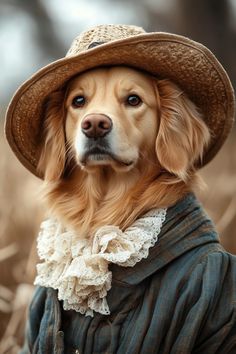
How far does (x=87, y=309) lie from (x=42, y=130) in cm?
82

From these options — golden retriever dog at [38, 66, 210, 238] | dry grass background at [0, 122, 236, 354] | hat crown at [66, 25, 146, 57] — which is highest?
hat crown at [66, 25, 146, 57]

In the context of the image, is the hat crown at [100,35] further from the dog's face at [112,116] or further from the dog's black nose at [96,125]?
the dog's black nose at [96,125]

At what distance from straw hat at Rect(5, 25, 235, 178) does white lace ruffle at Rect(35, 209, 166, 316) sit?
1.66ft

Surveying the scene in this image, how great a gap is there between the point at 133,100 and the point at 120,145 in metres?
0.22

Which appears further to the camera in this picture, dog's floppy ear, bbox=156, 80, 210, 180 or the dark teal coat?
dog's floppy ear, bbox=156, 80, 210, 180

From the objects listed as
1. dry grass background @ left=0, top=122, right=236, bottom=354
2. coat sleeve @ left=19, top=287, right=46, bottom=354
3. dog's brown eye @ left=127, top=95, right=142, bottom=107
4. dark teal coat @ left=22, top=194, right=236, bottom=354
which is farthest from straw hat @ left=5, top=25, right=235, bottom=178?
dry grass background @ left=0, top=122, right=236, bottom=354

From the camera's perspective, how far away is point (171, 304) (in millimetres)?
2590

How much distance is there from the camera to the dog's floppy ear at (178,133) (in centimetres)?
280

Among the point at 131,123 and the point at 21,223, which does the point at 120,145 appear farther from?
the point at 21,223

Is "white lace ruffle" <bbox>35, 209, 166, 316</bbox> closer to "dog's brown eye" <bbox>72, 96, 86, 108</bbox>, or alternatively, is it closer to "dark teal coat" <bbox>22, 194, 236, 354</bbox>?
"dark teal coat" <bbox>22, 194, 236, 354</bbox>

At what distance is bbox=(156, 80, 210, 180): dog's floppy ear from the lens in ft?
9.18

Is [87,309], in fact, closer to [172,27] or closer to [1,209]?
[1,209]

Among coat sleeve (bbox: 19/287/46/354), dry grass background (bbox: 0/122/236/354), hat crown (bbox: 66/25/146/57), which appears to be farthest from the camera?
dry grass background (bbox: 0/122/236/354)

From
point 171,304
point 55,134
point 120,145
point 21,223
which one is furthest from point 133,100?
point 21,223
